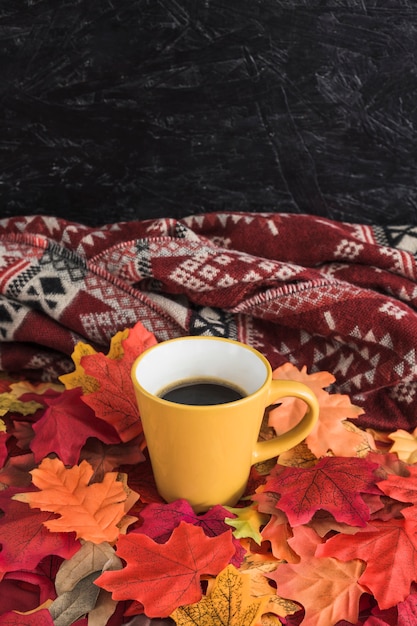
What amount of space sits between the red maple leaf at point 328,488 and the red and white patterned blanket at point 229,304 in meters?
0.18

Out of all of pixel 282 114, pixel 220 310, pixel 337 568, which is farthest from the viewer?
pixel 282 114

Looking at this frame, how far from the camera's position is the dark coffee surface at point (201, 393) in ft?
1.86

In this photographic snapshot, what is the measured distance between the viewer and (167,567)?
48 cm

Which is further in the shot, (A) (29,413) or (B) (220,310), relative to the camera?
(B) (220,310)

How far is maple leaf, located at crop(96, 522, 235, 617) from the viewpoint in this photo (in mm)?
458

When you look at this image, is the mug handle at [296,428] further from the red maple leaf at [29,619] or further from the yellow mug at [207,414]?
the red maple leaf at [29,619]

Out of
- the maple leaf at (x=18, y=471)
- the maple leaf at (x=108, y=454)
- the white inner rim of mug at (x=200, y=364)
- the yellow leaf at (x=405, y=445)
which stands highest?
the white inner rim of mug at (x=200, y=364)

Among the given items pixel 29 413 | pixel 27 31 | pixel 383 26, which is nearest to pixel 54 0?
pixel 27 31

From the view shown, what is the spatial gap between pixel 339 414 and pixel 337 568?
0.74 feet

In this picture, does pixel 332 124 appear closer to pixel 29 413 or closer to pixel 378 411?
pixel 378 411

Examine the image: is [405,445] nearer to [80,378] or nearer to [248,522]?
[248,522]

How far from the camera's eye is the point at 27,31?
3.03ft

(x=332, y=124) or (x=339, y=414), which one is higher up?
(x=332, y=124)

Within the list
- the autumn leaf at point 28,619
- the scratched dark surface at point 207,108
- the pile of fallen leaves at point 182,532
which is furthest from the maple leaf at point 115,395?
the scratched dark surface at point 207,108
